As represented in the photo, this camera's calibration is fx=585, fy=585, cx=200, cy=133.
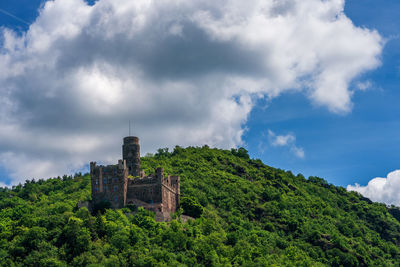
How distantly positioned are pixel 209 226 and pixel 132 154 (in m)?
21.8

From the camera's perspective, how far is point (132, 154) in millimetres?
120438

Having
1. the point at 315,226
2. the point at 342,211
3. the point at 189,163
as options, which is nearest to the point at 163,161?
the point at 189,163

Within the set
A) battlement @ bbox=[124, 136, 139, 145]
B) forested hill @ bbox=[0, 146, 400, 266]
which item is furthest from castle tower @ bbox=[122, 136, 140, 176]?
forested hill @ bbox=[0, 146, 400, 266]

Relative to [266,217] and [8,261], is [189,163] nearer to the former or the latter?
[266,217]

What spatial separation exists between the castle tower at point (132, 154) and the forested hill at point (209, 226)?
41.0 feet

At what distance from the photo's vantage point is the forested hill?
96188 millimetres

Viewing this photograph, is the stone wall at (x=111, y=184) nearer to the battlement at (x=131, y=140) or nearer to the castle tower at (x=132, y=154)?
the castle tower at (x=132, y=154)

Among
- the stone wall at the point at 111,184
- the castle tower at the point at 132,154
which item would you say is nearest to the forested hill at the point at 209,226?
the stone wall at the point at 111,184

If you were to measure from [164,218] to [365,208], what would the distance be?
10585 centimetres

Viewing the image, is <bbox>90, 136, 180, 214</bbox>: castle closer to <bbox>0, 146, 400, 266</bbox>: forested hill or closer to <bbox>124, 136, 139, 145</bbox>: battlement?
<bbox>0, 146, 400, 266</bbox>: forested hill

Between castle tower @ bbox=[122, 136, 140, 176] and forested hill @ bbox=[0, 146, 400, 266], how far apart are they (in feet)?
41.0

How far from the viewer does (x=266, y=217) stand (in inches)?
5994

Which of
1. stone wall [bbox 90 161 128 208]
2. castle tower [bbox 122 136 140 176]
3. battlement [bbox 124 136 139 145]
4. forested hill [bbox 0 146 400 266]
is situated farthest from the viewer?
battlement [bbox 124 136 139 145]

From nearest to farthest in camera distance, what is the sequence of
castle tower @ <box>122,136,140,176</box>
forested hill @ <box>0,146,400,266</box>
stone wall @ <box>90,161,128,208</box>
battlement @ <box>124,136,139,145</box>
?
1. forested hill @ <box>0,146,400,266</box>
2. stone wall @ <box>90,161,128,208</box>
3. castle tower @ <box>122,136,140,176</box>
4. battlement @ <box>124,136,139,145</box>
